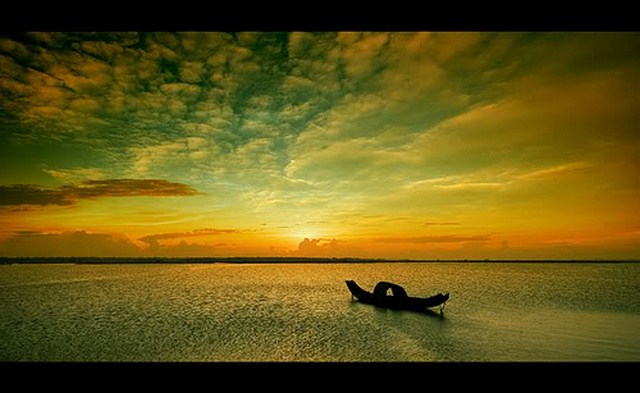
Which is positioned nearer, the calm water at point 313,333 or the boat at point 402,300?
the calm water at point 313,333

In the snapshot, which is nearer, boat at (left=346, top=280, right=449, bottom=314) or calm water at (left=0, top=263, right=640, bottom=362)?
calm water at (left=0, top=263, right=640, bottom=362)

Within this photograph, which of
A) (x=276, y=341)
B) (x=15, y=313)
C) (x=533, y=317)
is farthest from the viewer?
(x=15, y=313)

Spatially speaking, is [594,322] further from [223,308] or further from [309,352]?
[223,308]

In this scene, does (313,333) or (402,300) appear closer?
(313,333)

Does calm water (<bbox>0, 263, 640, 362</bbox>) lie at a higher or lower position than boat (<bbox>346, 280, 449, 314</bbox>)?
lower

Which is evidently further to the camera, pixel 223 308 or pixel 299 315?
pixel 223 308

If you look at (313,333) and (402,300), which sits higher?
(402,300)

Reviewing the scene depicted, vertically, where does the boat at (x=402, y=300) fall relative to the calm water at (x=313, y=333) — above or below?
above

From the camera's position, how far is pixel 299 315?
2081cm
